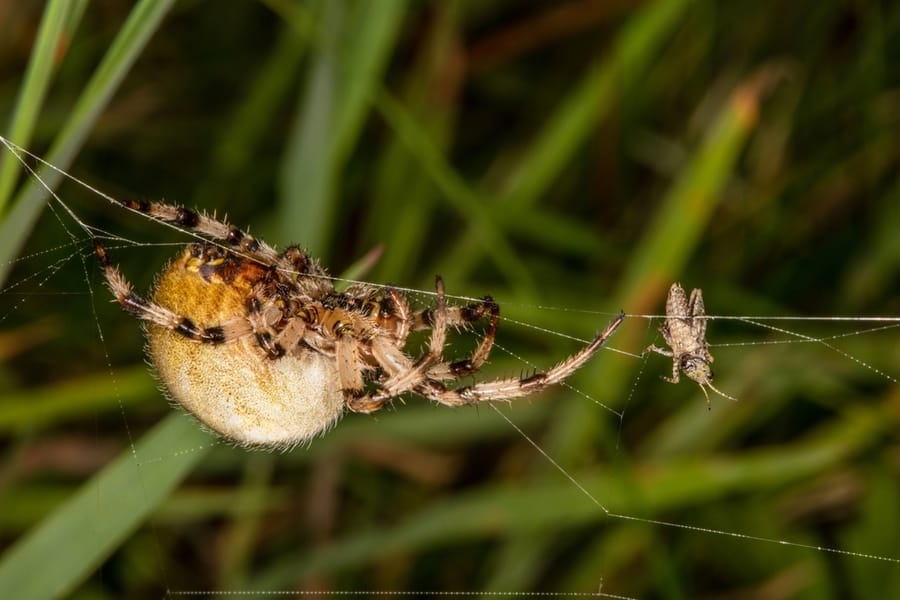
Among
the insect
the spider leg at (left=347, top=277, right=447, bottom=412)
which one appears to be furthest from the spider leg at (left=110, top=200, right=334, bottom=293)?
the insect

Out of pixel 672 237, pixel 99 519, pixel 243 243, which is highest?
pixel 672 237

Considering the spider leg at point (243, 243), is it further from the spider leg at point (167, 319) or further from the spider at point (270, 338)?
the spider leg at point (167, 319)

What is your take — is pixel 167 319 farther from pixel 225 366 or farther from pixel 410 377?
pixel 410 377

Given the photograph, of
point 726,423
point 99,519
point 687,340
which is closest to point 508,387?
point 687,340

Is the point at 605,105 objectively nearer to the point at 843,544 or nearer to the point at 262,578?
the point at 843,544

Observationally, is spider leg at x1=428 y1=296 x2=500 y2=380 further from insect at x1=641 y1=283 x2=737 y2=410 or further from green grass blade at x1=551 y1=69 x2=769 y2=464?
green grass blade at x1=551 y1=69 x2=769 y2=464

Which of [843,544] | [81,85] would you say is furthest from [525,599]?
[81,85]
